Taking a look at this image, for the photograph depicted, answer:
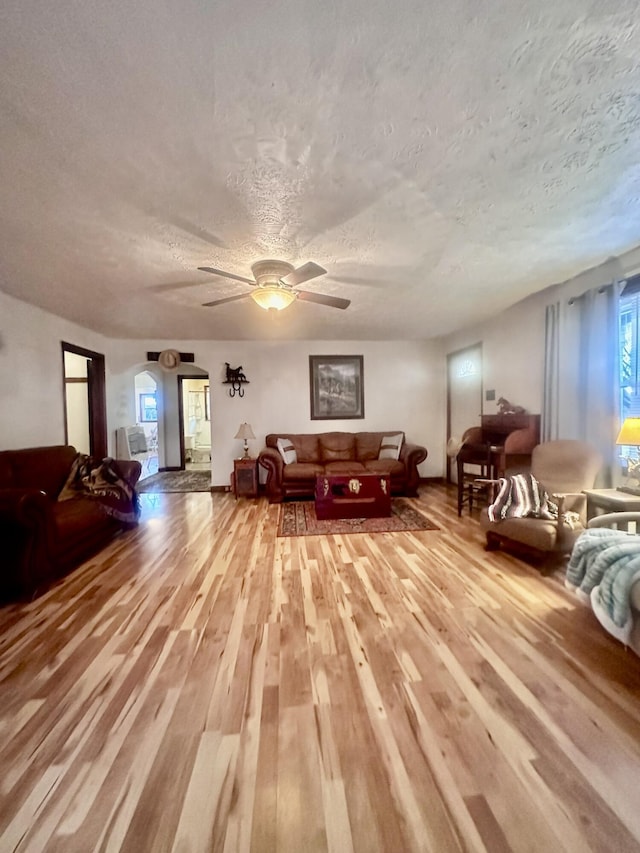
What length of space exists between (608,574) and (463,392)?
3768 mm

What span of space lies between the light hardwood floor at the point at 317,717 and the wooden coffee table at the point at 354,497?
139 cm

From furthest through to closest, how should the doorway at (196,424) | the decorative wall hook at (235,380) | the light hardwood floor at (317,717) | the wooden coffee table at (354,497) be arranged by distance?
the doorway at (196,424), the decorative wall hook at (235,380), the wooden coffee table at (354,497), the light hardwood floor at (317,717)

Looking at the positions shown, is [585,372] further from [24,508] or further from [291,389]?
[24,508]

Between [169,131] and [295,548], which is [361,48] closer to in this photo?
[169,131]

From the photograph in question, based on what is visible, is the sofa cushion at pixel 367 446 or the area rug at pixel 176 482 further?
the area rug at pixel 176 482

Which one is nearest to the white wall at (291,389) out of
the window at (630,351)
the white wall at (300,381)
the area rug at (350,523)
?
the white wall at (300,381)

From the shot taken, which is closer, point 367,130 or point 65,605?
point 367,130

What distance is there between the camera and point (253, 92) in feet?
3.96

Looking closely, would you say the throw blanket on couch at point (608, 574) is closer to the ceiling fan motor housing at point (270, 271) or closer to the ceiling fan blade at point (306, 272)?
the ceiling fan blade at point (306, 272)

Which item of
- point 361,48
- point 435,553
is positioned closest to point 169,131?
point 361,48

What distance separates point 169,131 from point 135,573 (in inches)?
112

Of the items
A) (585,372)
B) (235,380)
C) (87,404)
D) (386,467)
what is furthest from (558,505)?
(87,404)

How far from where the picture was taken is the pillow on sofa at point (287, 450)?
491 centimetres

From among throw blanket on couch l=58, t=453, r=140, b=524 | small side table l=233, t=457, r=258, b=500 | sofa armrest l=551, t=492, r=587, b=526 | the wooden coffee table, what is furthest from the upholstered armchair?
throw blanket on couch l=58, t=453, r=140, b=524
